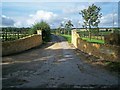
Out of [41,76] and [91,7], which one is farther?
[91,7]

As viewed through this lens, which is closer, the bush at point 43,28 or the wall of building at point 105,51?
the wall of building at point 105,51

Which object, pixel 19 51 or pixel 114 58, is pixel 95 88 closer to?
pixel 114 58

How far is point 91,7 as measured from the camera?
2302 inches

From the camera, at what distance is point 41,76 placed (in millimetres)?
11922

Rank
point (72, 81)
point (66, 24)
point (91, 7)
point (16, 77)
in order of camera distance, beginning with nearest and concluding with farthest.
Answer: point (72, 81), point (16, 77), point (91, 7), point (66, 24)

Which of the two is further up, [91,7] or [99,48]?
[91,7]

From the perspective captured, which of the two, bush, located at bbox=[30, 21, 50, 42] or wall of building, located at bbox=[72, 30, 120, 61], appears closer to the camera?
wall of building, located at bbox=[72, 30, 120, 61]

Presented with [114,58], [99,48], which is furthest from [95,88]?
[99,48]

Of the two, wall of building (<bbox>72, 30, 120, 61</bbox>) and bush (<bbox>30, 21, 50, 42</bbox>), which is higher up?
bush (<bbox>30, 21, 50, 42</bbox>)

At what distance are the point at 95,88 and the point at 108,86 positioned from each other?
25.6 inches

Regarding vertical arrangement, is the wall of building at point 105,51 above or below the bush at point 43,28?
below

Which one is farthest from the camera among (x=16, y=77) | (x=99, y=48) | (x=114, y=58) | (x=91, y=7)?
(x=91, y=7)

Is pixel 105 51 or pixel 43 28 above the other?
pixel 43 28

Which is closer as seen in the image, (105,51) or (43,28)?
(105,51)
